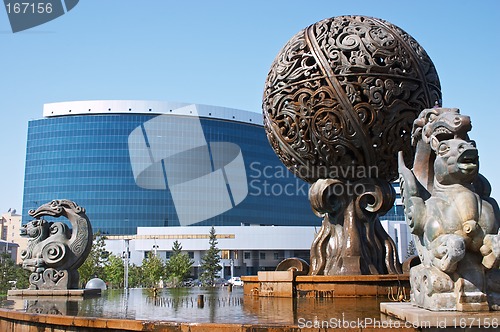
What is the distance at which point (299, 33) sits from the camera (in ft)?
35.8

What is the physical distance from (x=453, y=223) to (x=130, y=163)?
215ft

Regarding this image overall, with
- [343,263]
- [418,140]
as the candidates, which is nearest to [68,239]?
[343,263]

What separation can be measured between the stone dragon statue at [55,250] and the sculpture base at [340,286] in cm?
552

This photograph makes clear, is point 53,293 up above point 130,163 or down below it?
below

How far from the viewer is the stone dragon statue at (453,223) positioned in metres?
5.23

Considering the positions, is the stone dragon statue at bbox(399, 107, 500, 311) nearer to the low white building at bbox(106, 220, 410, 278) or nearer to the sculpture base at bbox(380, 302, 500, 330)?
the sculpture base at bbox(380, 302, 500, 330)

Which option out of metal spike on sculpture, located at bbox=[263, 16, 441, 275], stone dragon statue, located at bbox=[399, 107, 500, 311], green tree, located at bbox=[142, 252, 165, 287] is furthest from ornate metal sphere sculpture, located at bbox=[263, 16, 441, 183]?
green tree, located at bbox=[142, 252, 165, 287]

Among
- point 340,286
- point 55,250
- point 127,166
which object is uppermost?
point 127,166

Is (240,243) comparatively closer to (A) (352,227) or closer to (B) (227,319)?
(A) (352,227)

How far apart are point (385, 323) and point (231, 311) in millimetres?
2686

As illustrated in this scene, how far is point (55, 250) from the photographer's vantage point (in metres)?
12.6

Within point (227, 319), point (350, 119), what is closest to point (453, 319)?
point (227, 319)

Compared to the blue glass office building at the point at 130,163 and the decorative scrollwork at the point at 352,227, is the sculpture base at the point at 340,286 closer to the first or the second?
the decorative scrollwork at the point at 352,227

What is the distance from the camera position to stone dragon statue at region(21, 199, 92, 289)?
41.1ft
